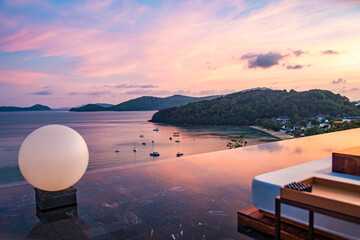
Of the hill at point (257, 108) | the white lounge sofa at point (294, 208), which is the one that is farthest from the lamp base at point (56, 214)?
the hill at point (257, 108)

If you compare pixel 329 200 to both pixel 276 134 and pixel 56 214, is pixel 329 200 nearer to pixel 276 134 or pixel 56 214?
pixel 56 214

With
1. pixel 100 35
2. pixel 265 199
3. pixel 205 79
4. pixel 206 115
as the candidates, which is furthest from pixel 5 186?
pixel 206 115

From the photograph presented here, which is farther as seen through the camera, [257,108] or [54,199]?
[257,108]

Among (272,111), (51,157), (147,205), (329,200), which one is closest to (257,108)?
(272,111)

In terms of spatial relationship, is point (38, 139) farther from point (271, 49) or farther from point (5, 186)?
point (271, 49)

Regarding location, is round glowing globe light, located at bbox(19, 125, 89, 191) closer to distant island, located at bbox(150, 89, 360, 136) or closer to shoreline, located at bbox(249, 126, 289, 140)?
distant island, located at bbox(150, 89, 360, 136)
